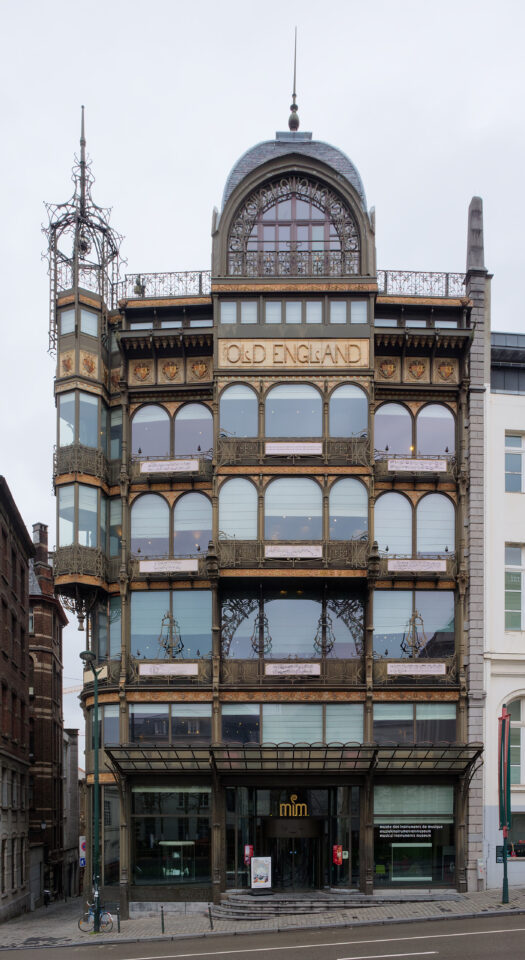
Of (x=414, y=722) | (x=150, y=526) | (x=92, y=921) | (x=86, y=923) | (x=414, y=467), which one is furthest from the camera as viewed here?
(x=150, y=526)

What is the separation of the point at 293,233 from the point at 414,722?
64.7 ft

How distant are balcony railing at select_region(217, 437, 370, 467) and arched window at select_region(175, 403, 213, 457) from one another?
1449 mm

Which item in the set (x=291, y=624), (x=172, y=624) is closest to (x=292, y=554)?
(x=291, y=624)

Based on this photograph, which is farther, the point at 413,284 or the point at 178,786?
the point at 413,284

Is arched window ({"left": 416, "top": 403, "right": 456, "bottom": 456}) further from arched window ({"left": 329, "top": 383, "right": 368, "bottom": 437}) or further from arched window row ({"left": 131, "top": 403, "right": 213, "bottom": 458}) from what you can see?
arched window row ({"left": 131, "top": 403, "right": 213, "bottom": 458})

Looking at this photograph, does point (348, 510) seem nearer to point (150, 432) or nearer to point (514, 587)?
point (514, 587)

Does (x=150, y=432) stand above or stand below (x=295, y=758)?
above

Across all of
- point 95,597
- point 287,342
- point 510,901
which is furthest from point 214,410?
point 510,901

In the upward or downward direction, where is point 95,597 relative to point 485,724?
upward

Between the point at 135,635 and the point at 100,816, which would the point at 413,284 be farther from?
the point at 100,816

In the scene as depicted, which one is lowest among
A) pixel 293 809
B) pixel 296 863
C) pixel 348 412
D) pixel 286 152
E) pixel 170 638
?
pixel 296 863

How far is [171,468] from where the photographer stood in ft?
147

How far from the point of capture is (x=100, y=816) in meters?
44.2

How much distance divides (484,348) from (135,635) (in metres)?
17.9
